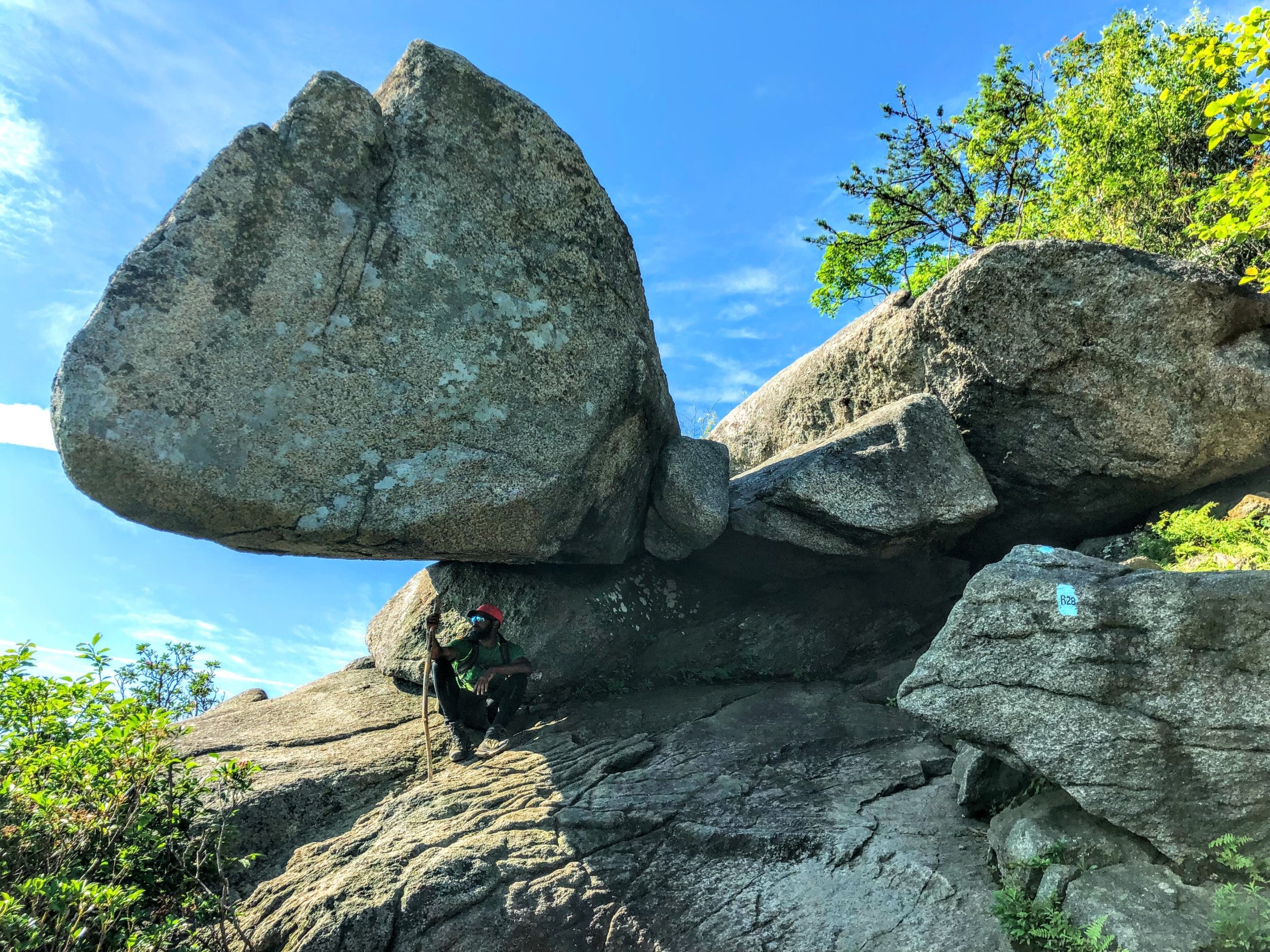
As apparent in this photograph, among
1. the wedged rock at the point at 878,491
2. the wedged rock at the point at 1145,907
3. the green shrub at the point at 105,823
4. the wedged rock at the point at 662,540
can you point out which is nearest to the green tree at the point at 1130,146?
the wedged rock at the point at 878,491

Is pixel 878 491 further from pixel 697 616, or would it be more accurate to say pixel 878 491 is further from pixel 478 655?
pixel 478 655

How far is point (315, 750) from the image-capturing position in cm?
972

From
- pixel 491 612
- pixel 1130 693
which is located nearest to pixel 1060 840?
pixel 1130 693

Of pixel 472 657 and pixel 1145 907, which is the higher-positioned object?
pixel 472 657

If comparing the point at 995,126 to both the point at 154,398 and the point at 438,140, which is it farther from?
the point at 154,398

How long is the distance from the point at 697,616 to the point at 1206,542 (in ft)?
21.2

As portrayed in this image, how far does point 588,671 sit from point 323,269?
591cm

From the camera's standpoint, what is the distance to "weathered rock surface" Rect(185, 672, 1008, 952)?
6.13 meters

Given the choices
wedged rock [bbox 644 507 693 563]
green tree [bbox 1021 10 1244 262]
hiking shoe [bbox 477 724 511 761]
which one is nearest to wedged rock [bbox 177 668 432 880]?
hiking shoe [bbox 477 724 511 761]

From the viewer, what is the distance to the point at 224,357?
8195mm

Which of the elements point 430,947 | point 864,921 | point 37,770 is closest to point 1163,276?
point 864,921

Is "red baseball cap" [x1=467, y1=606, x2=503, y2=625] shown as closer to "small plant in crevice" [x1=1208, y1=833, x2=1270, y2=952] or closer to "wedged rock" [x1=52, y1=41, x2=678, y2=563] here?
"wedged rock" [x1=52, y1=41, x2=678, y2=563]

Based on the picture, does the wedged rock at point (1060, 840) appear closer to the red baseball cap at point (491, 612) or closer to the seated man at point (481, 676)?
the seated man at point (481, 676)

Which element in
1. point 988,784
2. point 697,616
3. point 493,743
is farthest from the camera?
point 697,616
